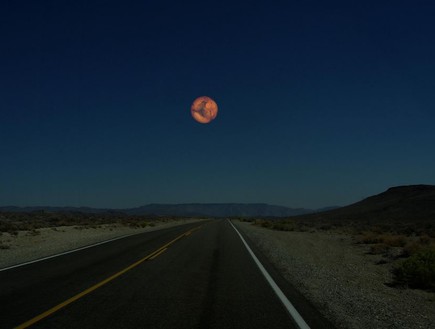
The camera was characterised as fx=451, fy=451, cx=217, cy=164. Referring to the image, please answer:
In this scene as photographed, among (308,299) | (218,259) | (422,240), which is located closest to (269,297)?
(308,299)

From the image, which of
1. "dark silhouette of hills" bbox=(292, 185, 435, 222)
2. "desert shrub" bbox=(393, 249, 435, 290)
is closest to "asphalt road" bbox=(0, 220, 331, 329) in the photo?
"desert shrub" bbox=(393, 249, 435, 290)

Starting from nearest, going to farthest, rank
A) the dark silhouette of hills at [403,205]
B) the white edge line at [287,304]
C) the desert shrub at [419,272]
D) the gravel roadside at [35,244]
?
the white edge line at [287,304] → the desert shrub at [419,272] → the gravel roadside at [35,244] → the dark silhouette of hills at [403,205]

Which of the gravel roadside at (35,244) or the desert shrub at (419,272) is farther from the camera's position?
the gravel roadside at (35,244)

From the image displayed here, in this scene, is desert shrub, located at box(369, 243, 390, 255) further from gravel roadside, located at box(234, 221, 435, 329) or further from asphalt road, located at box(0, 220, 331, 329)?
asphalt road, located at box(0, 220, 331, 329)

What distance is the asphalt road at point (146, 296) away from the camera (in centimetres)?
713

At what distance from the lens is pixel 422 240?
2577 cm

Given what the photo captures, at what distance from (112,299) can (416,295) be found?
24.1 feet

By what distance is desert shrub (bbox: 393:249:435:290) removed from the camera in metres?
12.2

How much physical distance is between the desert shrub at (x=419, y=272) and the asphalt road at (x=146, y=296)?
11.9 feet

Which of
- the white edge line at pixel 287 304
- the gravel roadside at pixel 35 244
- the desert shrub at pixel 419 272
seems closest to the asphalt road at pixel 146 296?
the white edge line at pixel 287 304

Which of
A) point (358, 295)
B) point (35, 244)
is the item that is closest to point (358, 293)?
point (358, 295)

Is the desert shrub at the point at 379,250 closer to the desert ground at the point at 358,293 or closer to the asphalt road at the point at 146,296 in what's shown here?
the desert ground at the point at 358,293

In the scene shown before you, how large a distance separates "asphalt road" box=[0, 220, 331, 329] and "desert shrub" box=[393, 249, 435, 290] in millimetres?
3626

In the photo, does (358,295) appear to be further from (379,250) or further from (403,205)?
(403,205)
